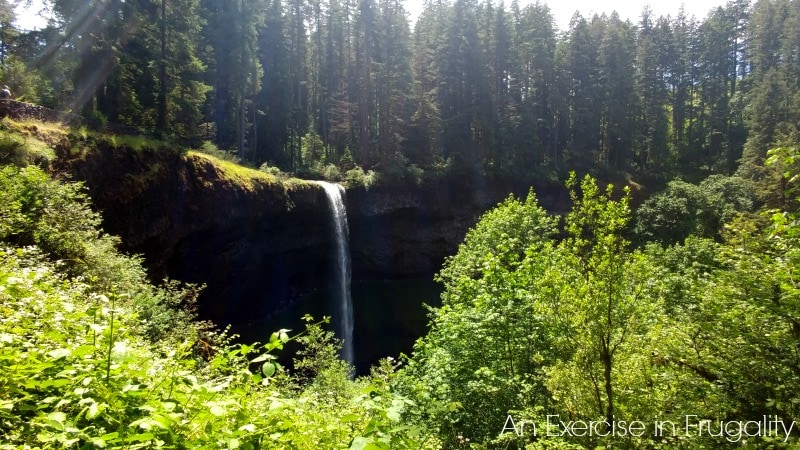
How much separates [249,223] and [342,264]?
7088 mm

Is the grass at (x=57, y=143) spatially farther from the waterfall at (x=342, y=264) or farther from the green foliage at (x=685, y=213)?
the green foliage at (x=685, y=213)

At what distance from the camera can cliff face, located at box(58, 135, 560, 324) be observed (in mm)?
14117

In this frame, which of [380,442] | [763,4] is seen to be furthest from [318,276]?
[763,4]

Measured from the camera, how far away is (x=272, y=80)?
119 feet

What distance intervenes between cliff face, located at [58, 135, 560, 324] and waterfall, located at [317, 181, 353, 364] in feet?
2.36

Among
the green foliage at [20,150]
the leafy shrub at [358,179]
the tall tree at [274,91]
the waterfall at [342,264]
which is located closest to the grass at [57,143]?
the green foliage at [20,150]

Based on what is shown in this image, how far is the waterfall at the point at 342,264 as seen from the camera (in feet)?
80.7

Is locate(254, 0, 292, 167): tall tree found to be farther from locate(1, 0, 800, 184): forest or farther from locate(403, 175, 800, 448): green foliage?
locate(403, 175, 800, 448): green foliage

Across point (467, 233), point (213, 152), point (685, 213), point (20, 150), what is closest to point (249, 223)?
point (213, 152)

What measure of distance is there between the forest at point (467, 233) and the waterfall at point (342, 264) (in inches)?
140

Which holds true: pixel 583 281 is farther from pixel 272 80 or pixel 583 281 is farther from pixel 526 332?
pixel 272 80

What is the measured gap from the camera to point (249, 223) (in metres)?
20.4

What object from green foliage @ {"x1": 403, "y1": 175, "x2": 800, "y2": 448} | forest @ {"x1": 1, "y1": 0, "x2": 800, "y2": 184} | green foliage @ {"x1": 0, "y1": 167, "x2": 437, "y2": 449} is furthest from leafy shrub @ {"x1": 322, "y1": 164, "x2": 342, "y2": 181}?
green foliage @ {"x1": 0, "y1": 167, "x2": 437, "y2": 449}

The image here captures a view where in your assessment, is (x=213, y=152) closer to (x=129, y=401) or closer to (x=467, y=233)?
(x=467, y=233)
